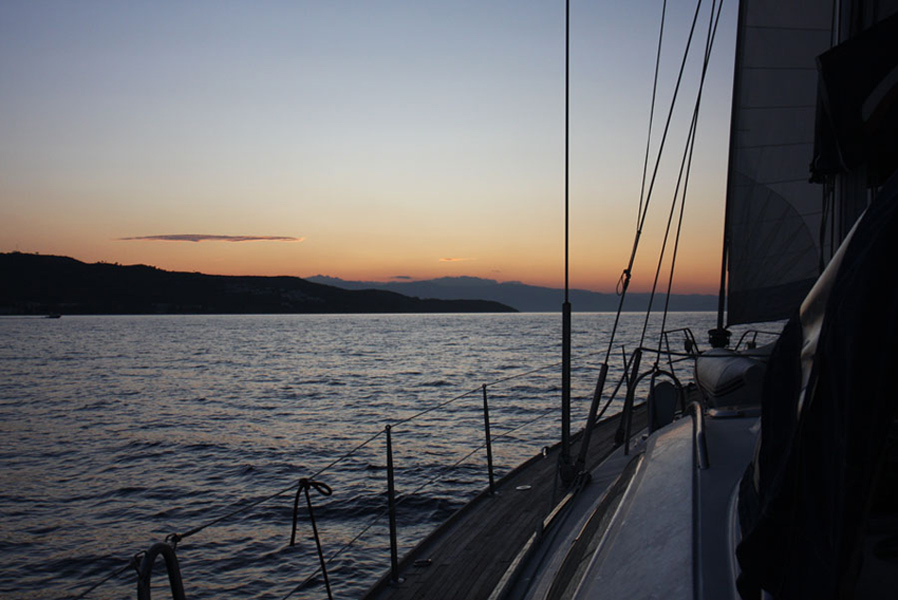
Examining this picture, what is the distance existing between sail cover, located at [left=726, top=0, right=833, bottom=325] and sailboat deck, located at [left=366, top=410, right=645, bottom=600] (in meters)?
3.29

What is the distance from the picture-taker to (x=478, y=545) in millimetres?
5090

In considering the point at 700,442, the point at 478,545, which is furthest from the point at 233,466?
the point at 700,442

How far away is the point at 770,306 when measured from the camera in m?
8.32

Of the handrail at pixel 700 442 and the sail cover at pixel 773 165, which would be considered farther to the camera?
the sail cover at pixel 773 165

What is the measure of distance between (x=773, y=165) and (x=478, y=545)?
608 cm

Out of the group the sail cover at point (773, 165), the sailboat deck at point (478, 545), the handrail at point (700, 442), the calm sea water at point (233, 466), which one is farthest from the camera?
the calm sea water at point (233, 466)

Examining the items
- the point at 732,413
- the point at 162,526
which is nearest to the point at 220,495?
the point at 162,526

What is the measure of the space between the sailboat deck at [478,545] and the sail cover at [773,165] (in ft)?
10.8

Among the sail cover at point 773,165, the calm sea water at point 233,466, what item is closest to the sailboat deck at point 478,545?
the calm sea water at point 233,466

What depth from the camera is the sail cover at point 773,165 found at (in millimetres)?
7789

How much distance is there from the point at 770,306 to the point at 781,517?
24.9ft

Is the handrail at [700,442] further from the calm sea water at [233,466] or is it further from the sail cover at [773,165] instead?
the sail cover at [773,165]

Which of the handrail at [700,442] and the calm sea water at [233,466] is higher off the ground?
the handrail at [700,442]

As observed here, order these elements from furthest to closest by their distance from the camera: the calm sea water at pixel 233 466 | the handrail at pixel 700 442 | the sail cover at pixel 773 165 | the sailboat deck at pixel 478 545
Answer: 1. the calm sea water at pixel 233 466
2. the sail cover at pixel 773 165
3. the sailboat deck at pixel 478 545
4. the handrail at pixel 700 442
